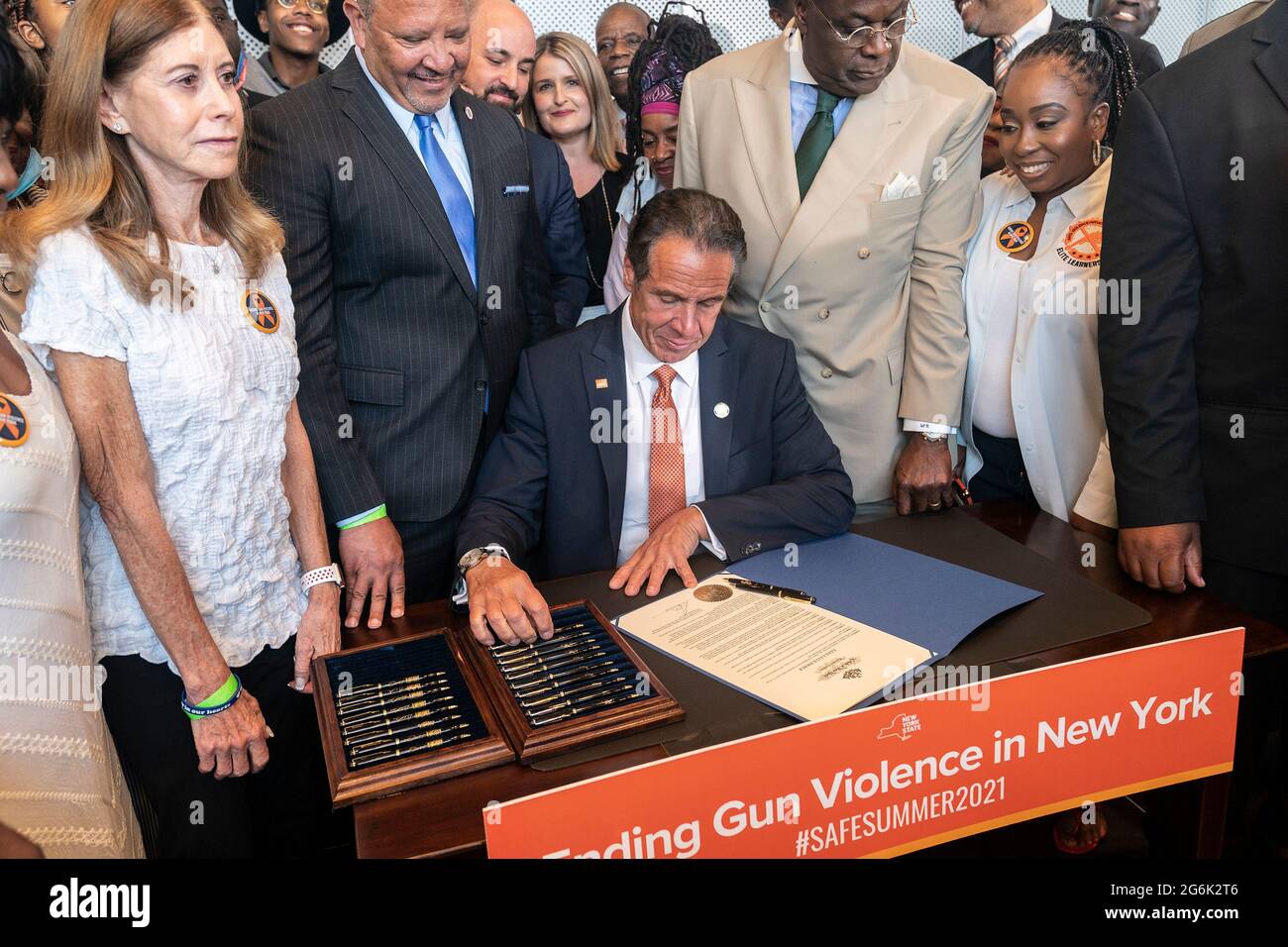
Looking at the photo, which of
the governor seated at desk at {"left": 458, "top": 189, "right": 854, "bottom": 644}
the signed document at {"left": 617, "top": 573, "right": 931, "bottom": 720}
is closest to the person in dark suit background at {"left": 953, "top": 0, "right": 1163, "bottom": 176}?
the governor seated at desk at {"left": 458, "top": 189, "right": 854, "bottom": 644}

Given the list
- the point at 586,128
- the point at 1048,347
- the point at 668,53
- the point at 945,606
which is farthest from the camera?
the point at 586,128

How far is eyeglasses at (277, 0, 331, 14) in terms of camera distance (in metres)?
3.51

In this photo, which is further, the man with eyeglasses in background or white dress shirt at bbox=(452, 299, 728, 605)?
the man with eyeglasses in background

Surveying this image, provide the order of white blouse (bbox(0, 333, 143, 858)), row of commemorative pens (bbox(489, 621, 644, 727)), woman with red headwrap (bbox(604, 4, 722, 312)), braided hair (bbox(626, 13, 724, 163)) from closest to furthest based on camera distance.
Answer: white blouse (bbox(0, 333, 143, 858)) < row of commemorative pens (bbox(489, 621, 644, 727)) < woman with red headwrap (bbox(604, 4, 722, 312)) < braided hair (bbox(626, 13, 724, 163))

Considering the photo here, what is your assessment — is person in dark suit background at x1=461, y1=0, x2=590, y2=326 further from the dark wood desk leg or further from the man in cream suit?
the dark wood desk leg

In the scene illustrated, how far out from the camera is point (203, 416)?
167cm

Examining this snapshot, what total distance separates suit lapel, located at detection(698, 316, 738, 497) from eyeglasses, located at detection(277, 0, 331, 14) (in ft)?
7.44

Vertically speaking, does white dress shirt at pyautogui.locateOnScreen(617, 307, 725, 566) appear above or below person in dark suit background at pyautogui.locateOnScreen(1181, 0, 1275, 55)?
below

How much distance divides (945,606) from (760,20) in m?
4.27

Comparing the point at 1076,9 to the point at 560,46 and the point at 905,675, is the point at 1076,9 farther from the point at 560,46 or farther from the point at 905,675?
the point at 905,675

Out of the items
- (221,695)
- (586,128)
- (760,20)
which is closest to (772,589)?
(221,695)

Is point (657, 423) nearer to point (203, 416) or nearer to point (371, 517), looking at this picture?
point (371, 517)

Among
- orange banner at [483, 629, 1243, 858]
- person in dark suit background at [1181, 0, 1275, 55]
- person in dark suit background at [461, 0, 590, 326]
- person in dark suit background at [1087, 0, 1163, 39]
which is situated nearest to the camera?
orange banner at [483, 629, 1243, 858]
